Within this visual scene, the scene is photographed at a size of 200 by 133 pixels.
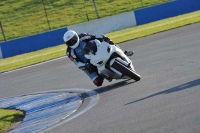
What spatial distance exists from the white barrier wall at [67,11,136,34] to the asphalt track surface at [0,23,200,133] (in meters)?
12.5

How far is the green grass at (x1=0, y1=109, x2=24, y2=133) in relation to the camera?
10.9 m

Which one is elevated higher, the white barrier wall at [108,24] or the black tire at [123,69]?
the black tire at [123,69]

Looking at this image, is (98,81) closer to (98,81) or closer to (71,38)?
(98,81)

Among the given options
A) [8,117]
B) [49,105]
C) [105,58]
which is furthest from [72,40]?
[8,117]

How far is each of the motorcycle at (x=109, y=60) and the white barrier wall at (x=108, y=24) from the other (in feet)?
66.1

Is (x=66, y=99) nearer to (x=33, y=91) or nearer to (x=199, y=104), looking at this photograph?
(x=33, y=91)

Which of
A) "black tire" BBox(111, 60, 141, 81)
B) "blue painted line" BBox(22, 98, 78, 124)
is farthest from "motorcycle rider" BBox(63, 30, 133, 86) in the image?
"blue painted line" BBox(22, 98, 78, 124)

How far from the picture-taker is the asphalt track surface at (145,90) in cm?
803

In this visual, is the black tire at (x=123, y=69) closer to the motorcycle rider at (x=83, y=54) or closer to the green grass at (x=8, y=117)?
the motorcycle rider at (x=83, y=54)

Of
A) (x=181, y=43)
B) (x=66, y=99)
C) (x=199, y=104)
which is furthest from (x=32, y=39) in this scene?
(x=199, y=104)

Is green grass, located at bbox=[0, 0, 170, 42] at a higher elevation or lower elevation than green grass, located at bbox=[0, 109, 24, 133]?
lower

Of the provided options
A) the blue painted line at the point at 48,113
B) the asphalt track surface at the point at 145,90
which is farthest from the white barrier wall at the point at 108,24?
the blue painted line at the point at 48,113

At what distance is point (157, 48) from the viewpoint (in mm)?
18734

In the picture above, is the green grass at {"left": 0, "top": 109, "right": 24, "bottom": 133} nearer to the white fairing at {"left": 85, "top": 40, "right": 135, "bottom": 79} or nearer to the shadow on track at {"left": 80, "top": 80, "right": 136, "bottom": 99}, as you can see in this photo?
the shadow on track at {"left": 80, "top": 80, "right": 136, "bottom": 99}
